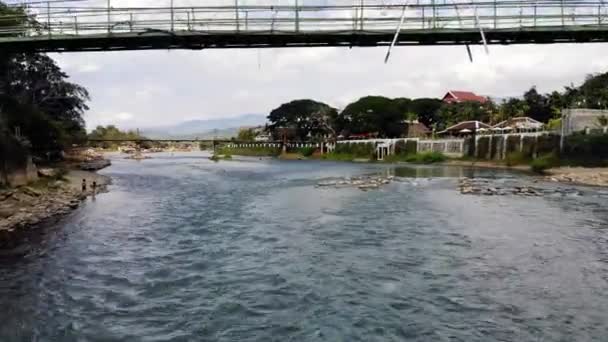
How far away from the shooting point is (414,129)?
261ft

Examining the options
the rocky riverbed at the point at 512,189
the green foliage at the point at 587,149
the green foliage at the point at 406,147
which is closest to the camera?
the rocky riverbed at the point at 512,189

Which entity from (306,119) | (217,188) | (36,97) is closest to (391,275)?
(217,188)

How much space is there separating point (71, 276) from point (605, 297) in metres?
10.7

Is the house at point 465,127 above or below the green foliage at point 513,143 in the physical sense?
above

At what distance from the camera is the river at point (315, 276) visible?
28.4ft

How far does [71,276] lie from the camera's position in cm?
1200

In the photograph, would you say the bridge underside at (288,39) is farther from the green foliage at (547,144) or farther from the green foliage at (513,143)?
the green foliage at (513,143)

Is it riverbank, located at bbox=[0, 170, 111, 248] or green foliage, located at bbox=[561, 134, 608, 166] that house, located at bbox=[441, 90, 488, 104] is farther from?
riverbank, located at bbox=[0, 170, 111, 248]

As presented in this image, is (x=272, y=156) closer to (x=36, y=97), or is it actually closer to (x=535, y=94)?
(x=535, y=94)

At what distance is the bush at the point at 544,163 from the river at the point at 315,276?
76.4 ft

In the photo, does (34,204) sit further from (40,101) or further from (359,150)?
(359,150)

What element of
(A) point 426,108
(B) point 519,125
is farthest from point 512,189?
(A) point 426,108

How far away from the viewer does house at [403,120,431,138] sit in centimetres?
7838

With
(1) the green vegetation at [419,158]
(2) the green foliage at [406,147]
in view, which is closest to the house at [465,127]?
(2) the green foliage at [406,147]
